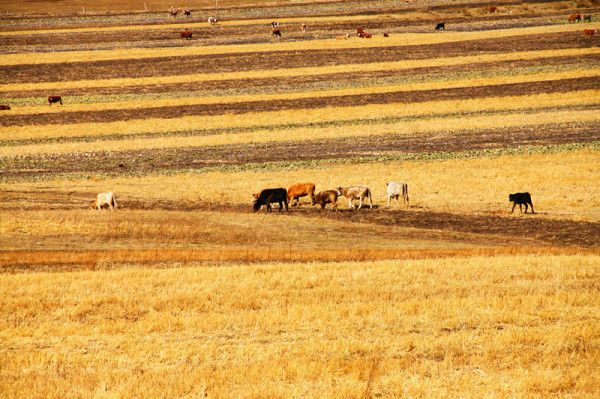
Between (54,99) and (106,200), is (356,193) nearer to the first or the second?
(106,200)

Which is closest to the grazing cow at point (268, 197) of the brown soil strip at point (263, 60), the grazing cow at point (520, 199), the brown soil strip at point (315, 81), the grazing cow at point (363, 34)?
the grazing cow at point (520, 199)

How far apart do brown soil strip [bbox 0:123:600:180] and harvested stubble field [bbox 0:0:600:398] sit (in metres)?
0.30

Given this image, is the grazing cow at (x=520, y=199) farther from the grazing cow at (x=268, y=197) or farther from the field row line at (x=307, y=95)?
Answer: the field row line at (x=307, y=95)

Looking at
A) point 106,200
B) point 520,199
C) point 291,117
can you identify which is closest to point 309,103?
point 291,117

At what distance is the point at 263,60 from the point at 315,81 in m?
10.0

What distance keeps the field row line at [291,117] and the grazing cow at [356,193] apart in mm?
25730

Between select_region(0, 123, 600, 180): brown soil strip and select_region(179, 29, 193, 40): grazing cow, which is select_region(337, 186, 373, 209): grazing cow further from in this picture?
select_region(179, 29, 193, 40): grazing cow

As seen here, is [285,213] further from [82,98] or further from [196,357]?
[82,98]

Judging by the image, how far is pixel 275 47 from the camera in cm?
9256

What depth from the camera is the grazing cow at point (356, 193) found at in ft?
129

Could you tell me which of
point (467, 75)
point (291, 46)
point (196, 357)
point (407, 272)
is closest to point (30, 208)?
point (407, 272)

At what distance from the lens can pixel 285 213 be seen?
3903 centimetres

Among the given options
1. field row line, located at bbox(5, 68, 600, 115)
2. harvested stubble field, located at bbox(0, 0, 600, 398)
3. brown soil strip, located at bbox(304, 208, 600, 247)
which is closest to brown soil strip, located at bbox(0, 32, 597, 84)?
harvested stubble field, located at bbox(0, 0, 600, 398)

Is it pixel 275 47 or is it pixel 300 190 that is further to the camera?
pixel 275 47
